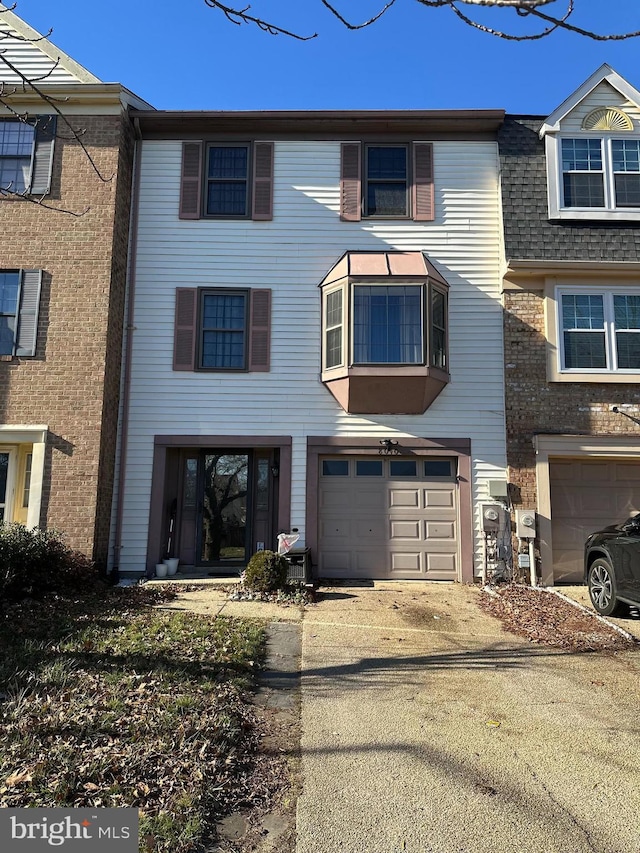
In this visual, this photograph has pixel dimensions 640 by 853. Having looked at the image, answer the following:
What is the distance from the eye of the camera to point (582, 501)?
11.1 meters

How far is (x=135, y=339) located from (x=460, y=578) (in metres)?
7.69

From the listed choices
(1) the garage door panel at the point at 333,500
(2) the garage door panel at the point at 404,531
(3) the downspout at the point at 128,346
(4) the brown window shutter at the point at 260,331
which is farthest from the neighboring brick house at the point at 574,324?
(3) the downspout at the point at 128,346

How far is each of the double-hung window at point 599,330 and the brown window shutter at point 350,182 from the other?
14.2 ft

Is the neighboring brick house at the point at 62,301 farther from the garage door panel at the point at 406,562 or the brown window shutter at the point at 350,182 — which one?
the garage door panel at the point at 406,562

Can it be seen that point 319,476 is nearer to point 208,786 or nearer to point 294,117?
point 294,117

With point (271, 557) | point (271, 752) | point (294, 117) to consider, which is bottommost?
point (271, 752)

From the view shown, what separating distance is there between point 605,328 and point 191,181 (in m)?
8.65

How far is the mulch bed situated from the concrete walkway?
337mm

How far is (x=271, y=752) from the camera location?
13.0 ft

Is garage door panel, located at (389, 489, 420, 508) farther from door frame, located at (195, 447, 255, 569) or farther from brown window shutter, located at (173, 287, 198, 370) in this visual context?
→ brown window shutter, located at (173, 287, 198, 370)

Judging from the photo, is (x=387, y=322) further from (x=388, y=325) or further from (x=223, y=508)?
A: (x=223, y=508)

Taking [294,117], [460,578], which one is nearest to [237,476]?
[460,578]

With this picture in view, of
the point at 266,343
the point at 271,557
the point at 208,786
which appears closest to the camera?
the point at 208,786

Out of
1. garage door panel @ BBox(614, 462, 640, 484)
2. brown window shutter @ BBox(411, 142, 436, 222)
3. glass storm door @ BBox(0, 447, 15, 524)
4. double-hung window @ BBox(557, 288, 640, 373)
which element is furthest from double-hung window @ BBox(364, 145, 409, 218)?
glass storm door @ BBox(0, 447, 15, 524)
